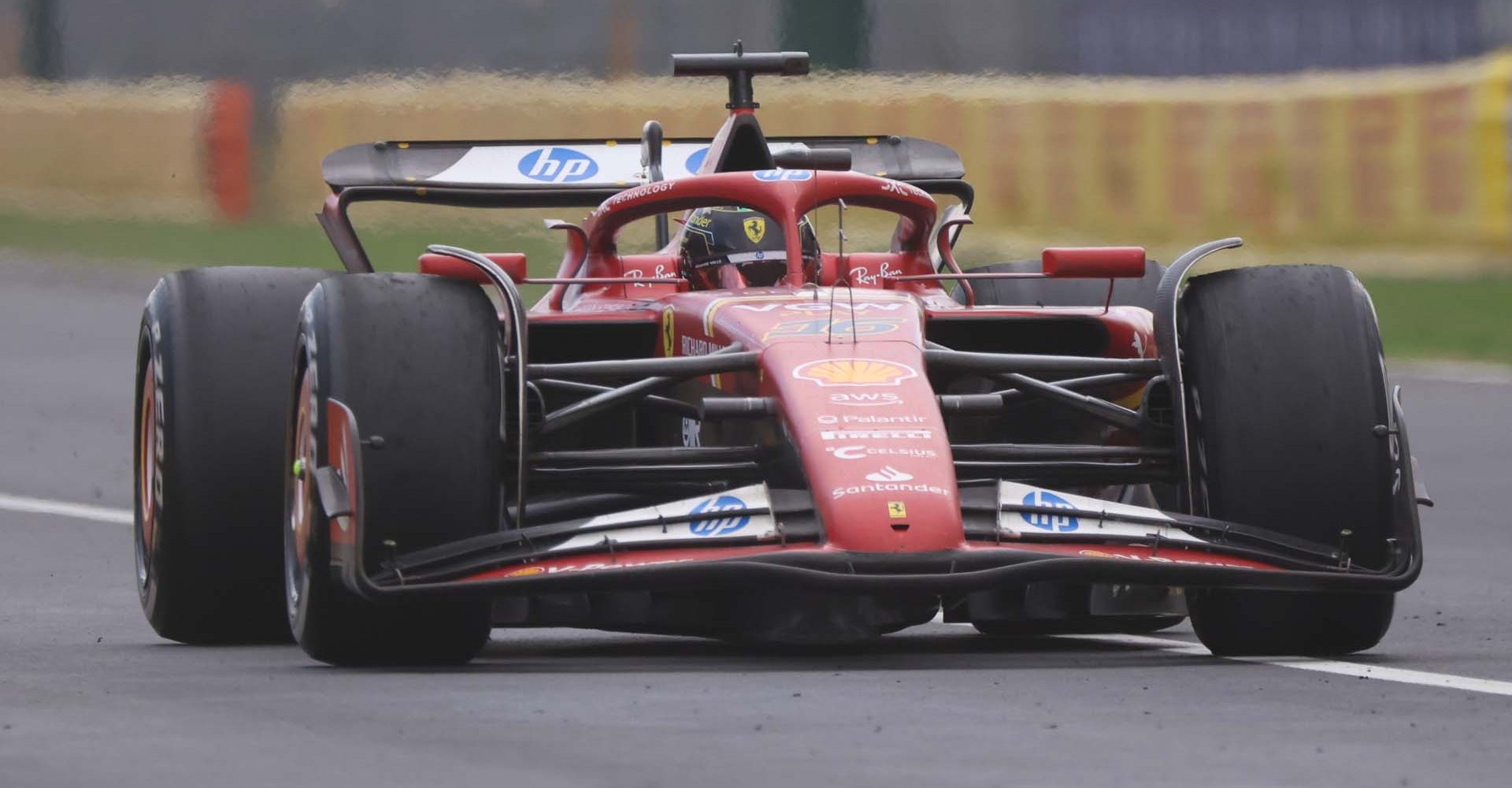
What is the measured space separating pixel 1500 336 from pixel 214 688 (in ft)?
51.2

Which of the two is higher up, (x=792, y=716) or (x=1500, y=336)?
(x=792, y=716)

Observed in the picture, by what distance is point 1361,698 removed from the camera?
7.38 metres

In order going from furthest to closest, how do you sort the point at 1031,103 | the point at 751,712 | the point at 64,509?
the point at 1031,103 < the point at 64,509 < the point at 751,712

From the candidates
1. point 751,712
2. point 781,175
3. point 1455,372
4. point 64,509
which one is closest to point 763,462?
point 751,712

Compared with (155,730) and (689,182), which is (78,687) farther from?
(689,182)

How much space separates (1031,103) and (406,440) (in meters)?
14.8

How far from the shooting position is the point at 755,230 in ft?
33.4

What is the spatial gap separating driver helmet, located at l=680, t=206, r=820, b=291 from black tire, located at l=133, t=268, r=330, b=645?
1312 mm

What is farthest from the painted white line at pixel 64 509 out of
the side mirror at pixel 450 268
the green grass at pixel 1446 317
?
the green grass at pixel 1446 317

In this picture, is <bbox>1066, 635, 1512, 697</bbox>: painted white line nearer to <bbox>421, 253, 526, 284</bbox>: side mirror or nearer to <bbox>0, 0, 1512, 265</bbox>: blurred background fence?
<bbox>421, 253, 526, 284</bbox>: side mirror

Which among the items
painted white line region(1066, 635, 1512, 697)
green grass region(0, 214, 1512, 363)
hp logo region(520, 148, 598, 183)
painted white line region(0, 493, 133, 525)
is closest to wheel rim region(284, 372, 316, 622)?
painted white line region(1066, 635, 1512, 697)

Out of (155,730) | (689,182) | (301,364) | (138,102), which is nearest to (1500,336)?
(138,102)

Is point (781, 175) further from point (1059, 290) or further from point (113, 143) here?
point (113, 143)

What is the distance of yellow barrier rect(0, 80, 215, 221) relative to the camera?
2302 cm
